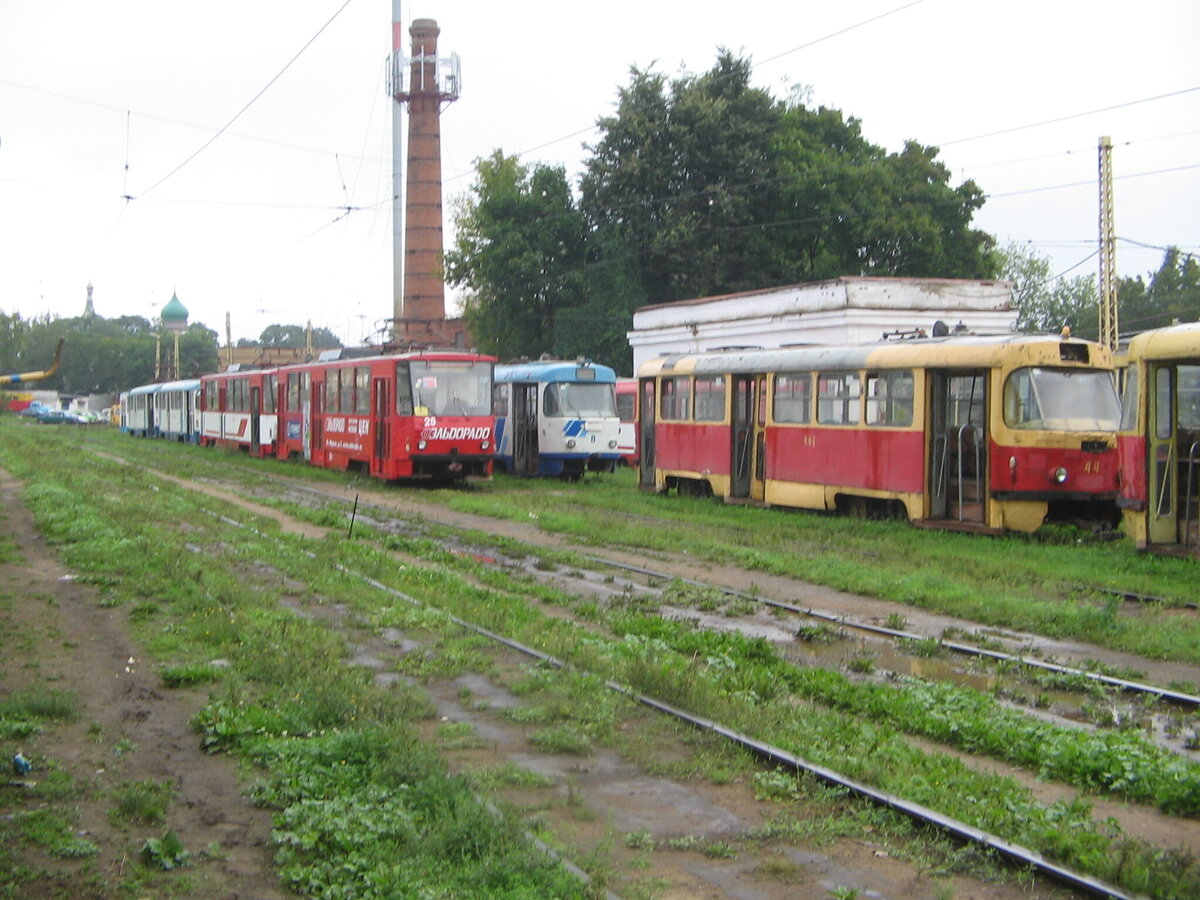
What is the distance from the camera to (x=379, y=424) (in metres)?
27.9

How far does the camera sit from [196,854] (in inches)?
221

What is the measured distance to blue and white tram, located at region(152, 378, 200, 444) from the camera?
5362 centimetres

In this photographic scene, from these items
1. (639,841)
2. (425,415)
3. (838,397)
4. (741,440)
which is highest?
(838,397)

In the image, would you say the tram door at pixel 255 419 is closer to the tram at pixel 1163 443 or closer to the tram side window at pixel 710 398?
the tram side window at pixel 710 398

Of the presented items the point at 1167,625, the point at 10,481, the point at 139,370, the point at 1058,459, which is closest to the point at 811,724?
the point at 1167,625

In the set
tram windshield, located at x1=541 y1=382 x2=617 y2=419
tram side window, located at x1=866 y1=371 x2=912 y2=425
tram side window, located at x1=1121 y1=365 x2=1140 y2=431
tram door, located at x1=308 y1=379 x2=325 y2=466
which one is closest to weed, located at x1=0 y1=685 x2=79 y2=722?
tram side window, located at x1=1121 y1=365 x2=1140 y2=431

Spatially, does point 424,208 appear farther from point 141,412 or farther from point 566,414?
point 566,414

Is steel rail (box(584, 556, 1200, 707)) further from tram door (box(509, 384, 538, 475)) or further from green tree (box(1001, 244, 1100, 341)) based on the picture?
green tree (box(1001, 244, 1100, 341))

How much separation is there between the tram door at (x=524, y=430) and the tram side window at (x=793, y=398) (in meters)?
9.90

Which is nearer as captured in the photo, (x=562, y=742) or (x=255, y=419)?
(x=562, y=742)

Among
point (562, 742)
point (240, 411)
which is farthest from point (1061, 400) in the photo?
point (240, 411)

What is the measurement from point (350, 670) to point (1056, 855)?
5.16 meters

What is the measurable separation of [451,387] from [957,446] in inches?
474

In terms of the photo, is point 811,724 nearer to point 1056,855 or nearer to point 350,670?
point 1056,855
